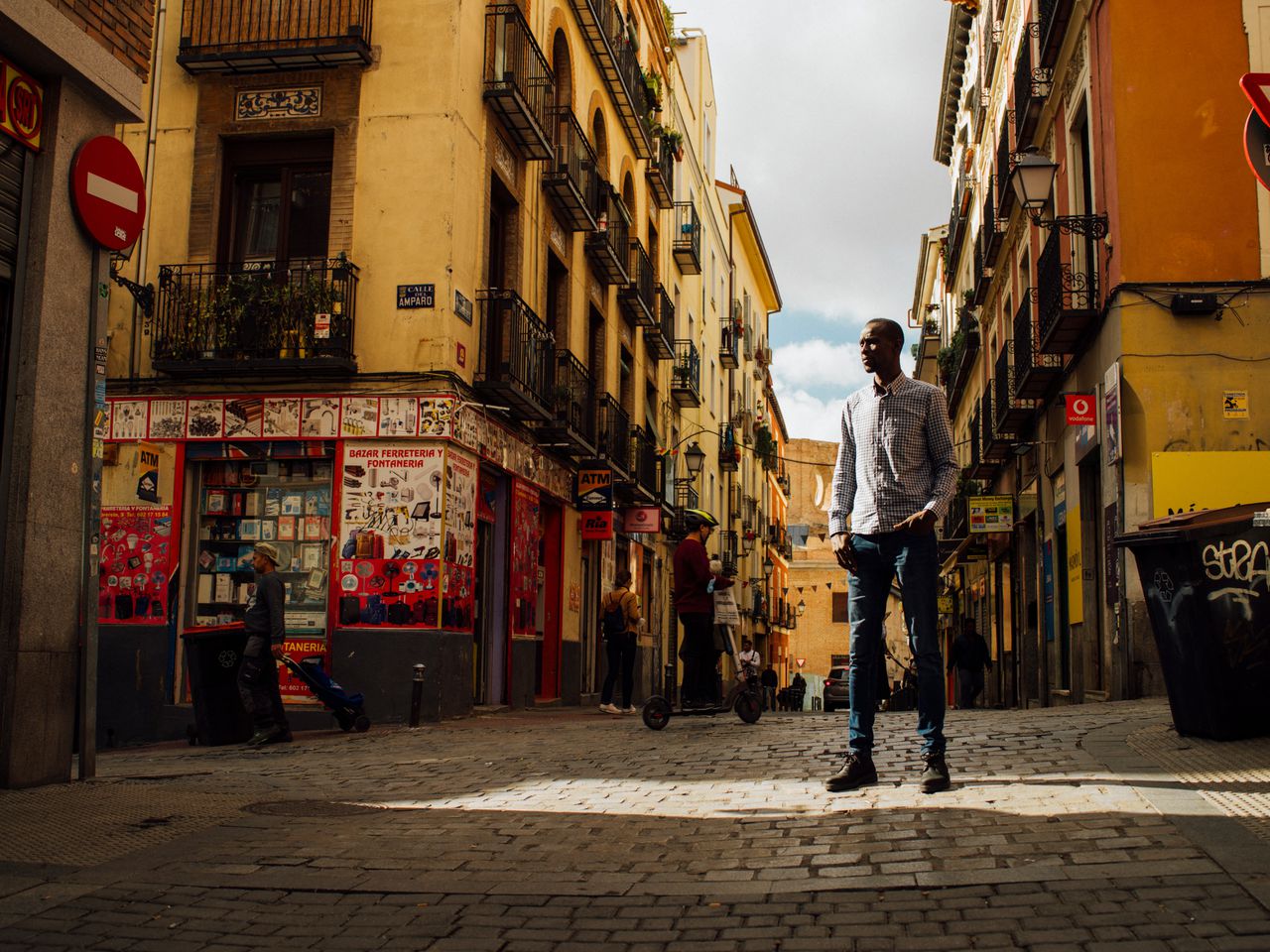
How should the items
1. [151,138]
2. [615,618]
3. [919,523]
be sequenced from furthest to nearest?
[615,618]
[151,138]
[919,523]

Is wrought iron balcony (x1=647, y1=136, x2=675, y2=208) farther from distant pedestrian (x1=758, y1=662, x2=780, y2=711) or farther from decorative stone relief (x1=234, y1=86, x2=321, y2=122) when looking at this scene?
distant pedestrian (x1=758, y1=662, x2=780, y2=711)

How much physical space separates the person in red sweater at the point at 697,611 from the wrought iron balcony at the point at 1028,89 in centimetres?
1063

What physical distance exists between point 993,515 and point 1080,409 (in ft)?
31.1

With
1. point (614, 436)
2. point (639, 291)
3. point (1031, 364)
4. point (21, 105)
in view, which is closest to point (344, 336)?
point (21, 105)

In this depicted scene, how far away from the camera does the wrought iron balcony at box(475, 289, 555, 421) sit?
55.0 feet

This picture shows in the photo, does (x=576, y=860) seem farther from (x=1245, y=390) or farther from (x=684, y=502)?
(x=684, y=502)

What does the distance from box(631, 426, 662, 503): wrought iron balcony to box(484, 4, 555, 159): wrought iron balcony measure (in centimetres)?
813

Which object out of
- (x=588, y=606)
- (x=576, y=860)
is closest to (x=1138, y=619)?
(x=576, y=860)

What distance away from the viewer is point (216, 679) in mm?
12039

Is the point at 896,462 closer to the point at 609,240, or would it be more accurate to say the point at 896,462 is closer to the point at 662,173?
the point at 609,240

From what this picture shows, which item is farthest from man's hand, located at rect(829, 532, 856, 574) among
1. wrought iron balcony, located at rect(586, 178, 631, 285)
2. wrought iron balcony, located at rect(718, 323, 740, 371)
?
wrought iron balcony, located at rect(718, 323, 740, 371)

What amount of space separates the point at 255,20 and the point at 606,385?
10131 mm

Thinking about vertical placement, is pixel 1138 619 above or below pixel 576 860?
above

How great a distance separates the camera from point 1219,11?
14414 mm
